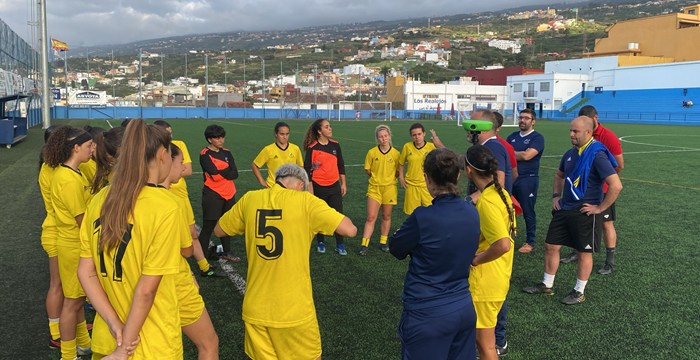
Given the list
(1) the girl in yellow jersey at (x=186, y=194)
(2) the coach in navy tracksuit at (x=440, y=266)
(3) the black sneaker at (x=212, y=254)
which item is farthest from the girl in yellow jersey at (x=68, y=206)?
(3) the black sneaker at (x=212, y=254)

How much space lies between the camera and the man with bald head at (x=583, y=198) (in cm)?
511

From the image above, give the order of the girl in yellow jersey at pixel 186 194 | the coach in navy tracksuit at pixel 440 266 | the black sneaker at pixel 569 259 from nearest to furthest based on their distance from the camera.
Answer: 1. the coach in navy tracksuit at pixel 440 266
2. the girl in yellow jersey at pixel 186 194
3. the black sneaker at pixel 569 259

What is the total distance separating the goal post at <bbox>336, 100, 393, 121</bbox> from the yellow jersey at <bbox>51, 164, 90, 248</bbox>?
181 feet

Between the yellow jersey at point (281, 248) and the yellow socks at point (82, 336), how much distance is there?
6.26 feet

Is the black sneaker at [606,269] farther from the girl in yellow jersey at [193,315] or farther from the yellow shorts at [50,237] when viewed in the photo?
the yellow shorts at [50,237]

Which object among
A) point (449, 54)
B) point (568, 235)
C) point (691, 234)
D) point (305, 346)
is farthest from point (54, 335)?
point (449, 54)

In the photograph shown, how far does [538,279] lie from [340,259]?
2.59 meters

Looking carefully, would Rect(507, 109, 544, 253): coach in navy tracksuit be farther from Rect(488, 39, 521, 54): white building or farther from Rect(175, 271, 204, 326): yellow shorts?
Rect(488, 39, 521, 54): white building

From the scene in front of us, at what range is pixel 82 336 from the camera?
4152mm

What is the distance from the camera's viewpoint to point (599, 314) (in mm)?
5105

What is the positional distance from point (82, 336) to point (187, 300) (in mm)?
1845

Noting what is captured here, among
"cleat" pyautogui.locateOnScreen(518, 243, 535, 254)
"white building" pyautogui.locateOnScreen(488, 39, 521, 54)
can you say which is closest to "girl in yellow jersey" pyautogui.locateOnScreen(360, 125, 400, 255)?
"cleat" pyautogui.locateOnScreen(518, 243, 535, 254)


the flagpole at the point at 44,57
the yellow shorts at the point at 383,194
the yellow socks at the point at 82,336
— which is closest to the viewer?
the yellow socks at the point at 82,336

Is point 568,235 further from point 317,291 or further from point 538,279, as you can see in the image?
point 317,291
